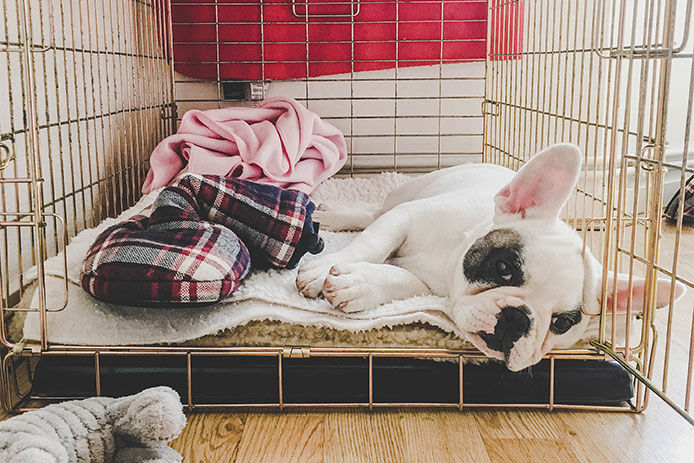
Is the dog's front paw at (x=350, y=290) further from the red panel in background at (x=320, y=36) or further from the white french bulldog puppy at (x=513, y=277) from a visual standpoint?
the red panel in background at (x=320, y=36)

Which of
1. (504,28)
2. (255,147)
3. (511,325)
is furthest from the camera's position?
(504,28)

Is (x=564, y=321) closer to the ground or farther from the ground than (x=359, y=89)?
closer to the ground

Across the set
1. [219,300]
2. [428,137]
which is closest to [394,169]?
[428,137]

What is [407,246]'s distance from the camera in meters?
1.54

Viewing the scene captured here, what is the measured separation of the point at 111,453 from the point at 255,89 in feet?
6.24

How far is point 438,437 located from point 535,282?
11.3 inches

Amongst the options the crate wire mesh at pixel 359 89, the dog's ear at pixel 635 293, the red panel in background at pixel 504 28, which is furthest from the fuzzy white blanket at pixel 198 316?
the red panel in background at pixel 504 28

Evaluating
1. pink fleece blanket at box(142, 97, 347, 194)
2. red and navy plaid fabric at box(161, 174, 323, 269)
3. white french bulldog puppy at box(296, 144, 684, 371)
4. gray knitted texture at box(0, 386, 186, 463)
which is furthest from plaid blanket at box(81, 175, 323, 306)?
pink fleece blanket at box(142, 97, 347, 194)

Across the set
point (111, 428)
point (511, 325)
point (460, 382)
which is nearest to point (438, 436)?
point (460, 382)

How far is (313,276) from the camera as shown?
1.33 m

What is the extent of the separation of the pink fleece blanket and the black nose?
119 cm

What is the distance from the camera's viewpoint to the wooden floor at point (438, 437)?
1.11 metres

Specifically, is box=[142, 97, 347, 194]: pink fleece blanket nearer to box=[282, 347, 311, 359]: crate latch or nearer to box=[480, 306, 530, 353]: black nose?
box=[282, 347, 311, 359]: crate latch

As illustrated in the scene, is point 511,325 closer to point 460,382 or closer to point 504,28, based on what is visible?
point 460,382
